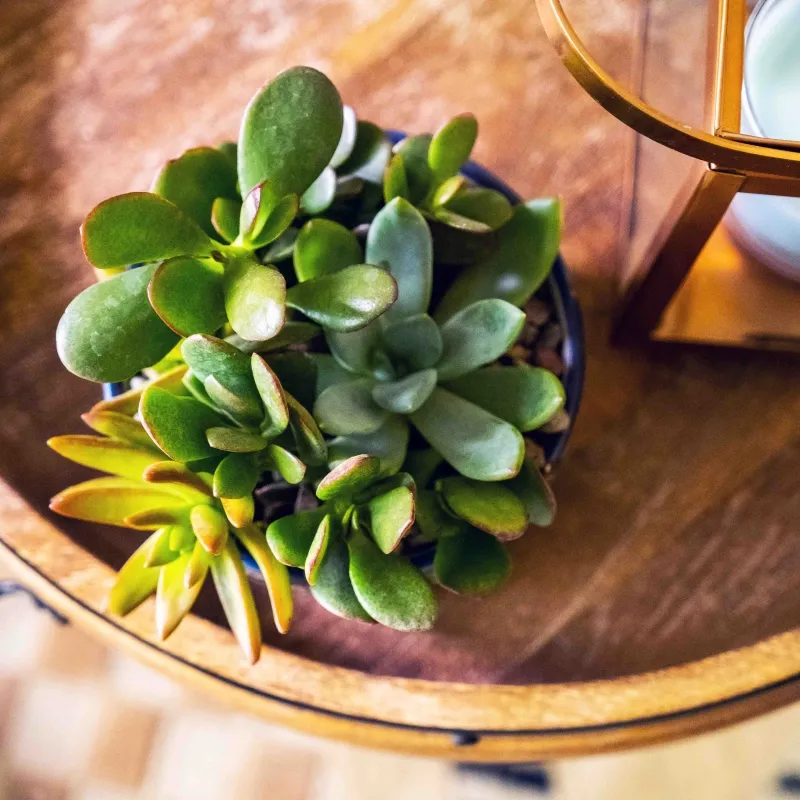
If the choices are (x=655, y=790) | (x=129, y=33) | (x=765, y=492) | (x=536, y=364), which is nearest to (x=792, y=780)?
(x=655, y=790)

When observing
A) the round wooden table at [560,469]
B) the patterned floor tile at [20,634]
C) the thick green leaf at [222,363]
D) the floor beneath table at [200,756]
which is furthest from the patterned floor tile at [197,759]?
the thick green leaf at [222,363]

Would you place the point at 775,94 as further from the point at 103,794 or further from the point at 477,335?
the point at 103,794

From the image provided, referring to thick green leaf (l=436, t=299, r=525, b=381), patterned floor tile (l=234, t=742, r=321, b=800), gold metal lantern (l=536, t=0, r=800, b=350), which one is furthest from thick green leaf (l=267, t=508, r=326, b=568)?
patterned floor tile (l=234, t=742, r=321, b=800)

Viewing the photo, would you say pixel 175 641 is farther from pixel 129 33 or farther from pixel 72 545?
pixel 129 33

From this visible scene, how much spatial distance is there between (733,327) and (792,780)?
0.63 meters

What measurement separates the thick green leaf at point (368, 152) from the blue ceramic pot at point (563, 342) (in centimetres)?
6

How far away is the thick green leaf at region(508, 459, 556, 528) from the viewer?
1.30ft

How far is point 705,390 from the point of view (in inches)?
21.6

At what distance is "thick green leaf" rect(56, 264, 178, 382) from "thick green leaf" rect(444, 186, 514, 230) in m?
0.16


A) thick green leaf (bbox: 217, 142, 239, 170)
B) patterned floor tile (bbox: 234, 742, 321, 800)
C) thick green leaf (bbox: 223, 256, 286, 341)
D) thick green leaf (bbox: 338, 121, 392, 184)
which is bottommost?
patterned floor tile (bbox: 234, 742, 321, 800)

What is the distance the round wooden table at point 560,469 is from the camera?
1.50 ft

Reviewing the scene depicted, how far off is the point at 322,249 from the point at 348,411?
0.08 meters

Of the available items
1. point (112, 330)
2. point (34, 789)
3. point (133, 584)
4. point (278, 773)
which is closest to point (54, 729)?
point (34, 789)

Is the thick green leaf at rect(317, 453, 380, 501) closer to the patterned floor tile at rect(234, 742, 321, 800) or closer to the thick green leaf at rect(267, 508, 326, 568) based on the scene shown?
the thick green leaf at rect(267, 508, 326, 568)
